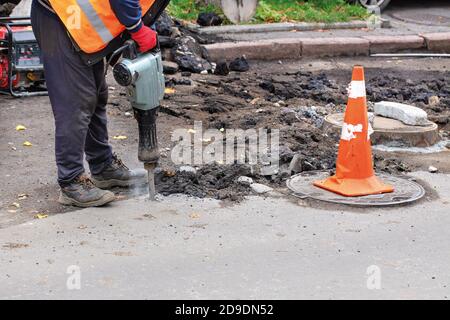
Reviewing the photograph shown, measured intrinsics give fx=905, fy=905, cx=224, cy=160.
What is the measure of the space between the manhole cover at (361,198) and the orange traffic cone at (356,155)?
2.7 inches

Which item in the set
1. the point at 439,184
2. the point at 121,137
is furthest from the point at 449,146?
the point at 121,137

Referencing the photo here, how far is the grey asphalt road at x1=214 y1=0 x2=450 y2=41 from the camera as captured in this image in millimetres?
11562

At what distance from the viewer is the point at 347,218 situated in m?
5.55

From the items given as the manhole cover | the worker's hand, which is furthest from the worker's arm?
the manhole cover

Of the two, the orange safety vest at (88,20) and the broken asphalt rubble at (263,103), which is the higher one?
the orange safety vest at (88,20)

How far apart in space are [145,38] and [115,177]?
110 centimetres

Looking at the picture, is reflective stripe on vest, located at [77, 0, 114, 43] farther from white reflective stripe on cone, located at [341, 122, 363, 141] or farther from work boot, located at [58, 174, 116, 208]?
white reflective stripe on cone, located at [341, 122, 363, 141]

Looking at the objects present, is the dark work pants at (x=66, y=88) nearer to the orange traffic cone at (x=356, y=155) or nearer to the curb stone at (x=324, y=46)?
the orange traffic cone at (x=356, y=155)

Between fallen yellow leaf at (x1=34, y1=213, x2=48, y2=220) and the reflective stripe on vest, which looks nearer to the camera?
the reflective stripe on vest

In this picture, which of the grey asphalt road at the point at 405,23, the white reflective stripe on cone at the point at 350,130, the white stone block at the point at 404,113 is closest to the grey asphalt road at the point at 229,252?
the white reflective stripe on cone at the point at 350,130

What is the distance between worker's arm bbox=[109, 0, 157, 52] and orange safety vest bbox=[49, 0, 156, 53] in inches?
4.0

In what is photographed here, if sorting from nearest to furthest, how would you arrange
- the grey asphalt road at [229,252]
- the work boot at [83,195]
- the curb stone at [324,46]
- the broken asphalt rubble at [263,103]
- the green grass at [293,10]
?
the grey asphalt road at [229,252] < the work boot at [83,195] < the broken asphalt rubble at [263,103] < the curb stone at [324,46] < the green grass at [293,10]

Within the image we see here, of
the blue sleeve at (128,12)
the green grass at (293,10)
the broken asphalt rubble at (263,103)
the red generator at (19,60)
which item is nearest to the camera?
the blue sleeve at (128,12)

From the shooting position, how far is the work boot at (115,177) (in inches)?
241
